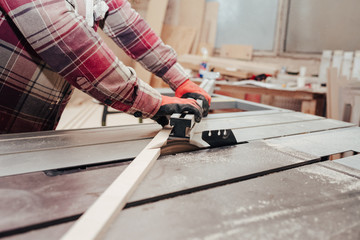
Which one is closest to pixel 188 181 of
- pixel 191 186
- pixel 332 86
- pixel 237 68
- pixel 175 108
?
pixel 191 186

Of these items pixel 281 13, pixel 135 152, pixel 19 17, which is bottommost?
pixel 135 152

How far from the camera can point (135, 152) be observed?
0.80m

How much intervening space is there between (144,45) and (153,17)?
3069mm

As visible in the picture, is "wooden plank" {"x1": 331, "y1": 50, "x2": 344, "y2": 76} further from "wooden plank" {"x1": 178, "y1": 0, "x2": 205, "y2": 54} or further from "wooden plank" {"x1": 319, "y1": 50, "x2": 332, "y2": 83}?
"wooden plank" {"x1": 178, "y1": 0, "x2": 205, "y2": 54}

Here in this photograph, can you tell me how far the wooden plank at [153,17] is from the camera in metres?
3.95

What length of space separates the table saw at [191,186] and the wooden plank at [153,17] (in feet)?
10.0

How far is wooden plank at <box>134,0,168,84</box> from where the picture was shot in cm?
395

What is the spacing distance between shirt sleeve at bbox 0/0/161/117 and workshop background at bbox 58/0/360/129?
7.41ft

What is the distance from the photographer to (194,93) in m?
1.23

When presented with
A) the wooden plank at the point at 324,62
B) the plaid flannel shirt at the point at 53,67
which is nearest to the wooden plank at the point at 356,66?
the wooden plank at the point at 324,62

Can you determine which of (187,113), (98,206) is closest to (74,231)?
(98,206)

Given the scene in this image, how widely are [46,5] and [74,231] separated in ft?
1.91

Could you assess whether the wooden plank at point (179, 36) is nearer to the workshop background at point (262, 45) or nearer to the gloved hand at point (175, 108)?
the workshop background at point (262, 45)

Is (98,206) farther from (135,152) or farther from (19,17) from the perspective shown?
Result: (19,17)
